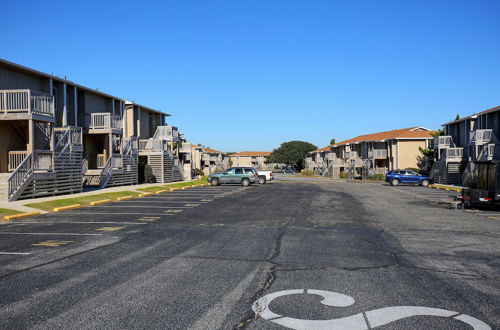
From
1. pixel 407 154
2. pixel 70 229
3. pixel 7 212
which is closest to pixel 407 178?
pixel 407 154

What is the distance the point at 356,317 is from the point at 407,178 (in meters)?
35.8

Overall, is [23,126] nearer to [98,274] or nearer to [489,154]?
[98,274]

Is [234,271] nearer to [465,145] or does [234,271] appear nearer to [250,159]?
[465,145]

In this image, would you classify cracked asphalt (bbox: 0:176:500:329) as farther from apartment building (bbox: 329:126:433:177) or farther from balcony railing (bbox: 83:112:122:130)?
apartment building (bbox: 329:126:433:177)

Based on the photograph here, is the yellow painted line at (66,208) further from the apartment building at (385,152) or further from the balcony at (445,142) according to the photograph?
the apartment building at (385,152)

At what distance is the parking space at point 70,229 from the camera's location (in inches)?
356

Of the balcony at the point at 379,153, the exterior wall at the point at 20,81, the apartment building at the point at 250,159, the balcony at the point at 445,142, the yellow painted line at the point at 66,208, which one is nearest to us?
the yellow painted line at the point at 66,208

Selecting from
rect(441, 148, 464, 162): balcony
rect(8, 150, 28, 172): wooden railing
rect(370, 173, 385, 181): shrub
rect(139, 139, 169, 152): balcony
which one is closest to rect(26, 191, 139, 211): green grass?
rect(8, 150, 28, 172): wooden railing

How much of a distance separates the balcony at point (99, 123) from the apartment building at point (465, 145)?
26382mm

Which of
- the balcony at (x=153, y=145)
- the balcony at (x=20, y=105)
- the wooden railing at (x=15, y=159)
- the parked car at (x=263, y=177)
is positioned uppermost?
the balcony at (x=20, y=105)

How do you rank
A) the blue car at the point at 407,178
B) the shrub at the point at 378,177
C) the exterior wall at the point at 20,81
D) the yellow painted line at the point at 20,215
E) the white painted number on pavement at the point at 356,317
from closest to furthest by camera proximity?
the white painted number on pavement at the point at 356,317 → the yellow painted line at the point at 20,215 → the exterior wall at the point at 20,81 → the blue car at the point at 407,178 → the shrub at the point at 378,177

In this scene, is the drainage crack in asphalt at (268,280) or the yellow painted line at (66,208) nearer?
the drainage crack in asphalt at (268,280)

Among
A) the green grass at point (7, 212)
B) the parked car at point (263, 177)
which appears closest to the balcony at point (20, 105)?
the green grass at point (7, 212)

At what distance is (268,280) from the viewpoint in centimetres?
667
